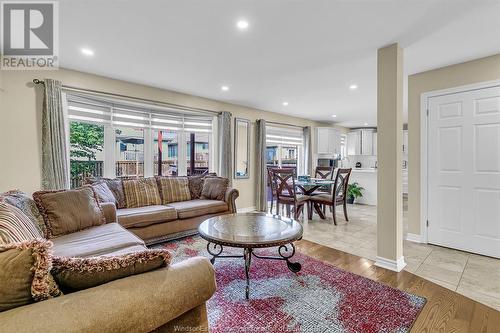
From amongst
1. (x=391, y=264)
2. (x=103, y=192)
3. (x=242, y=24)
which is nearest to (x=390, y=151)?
(x=391, y=264)

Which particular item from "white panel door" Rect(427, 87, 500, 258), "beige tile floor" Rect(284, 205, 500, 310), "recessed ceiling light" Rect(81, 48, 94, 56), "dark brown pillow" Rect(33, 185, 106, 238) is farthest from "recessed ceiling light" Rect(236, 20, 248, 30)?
"beige tile floor" Rect(284, 205, 500, 310)

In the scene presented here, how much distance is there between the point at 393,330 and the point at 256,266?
4.25 feet

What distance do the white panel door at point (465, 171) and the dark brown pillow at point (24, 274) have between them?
399 cm

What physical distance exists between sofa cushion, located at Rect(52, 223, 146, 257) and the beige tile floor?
2485 millimetres

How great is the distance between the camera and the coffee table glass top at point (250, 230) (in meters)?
1.96

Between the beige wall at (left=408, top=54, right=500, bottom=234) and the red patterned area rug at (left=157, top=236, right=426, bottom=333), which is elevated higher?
the beige wall at (left=408, top=54, right=500, bottom=234)

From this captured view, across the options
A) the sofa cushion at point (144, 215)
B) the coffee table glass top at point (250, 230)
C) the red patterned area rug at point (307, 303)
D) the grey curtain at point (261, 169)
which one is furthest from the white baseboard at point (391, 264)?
the grey curtain at point (261, 169)

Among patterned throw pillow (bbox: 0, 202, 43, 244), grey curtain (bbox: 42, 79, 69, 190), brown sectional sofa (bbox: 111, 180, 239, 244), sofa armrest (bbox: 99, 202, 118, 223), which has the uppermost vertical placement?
grey curtain (bbox: 42, 79, 69, 190)

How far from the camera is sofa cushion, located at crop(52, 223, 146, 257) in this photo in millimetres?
1810

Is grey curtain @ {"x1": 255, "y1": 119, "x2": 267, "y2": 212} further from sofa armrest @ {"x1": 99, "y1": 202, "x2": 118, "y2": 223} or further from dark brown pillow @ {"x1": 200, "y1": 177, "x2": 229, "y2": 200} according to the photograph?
sofa armrest @ {"x1": 99, "y1": 202, "x2": 118, "y2": 223}

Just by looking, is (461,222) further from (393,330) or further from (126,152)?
(126,152)

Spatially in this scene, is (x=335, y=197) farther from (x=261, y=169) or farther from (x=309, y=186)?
(x=261, y=169)

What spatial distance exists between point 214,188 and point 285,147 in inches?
133

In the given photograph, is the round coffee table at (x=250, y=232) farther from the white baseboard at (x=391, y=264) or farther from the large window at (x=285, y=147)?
the large window at (x=285, y=147)
